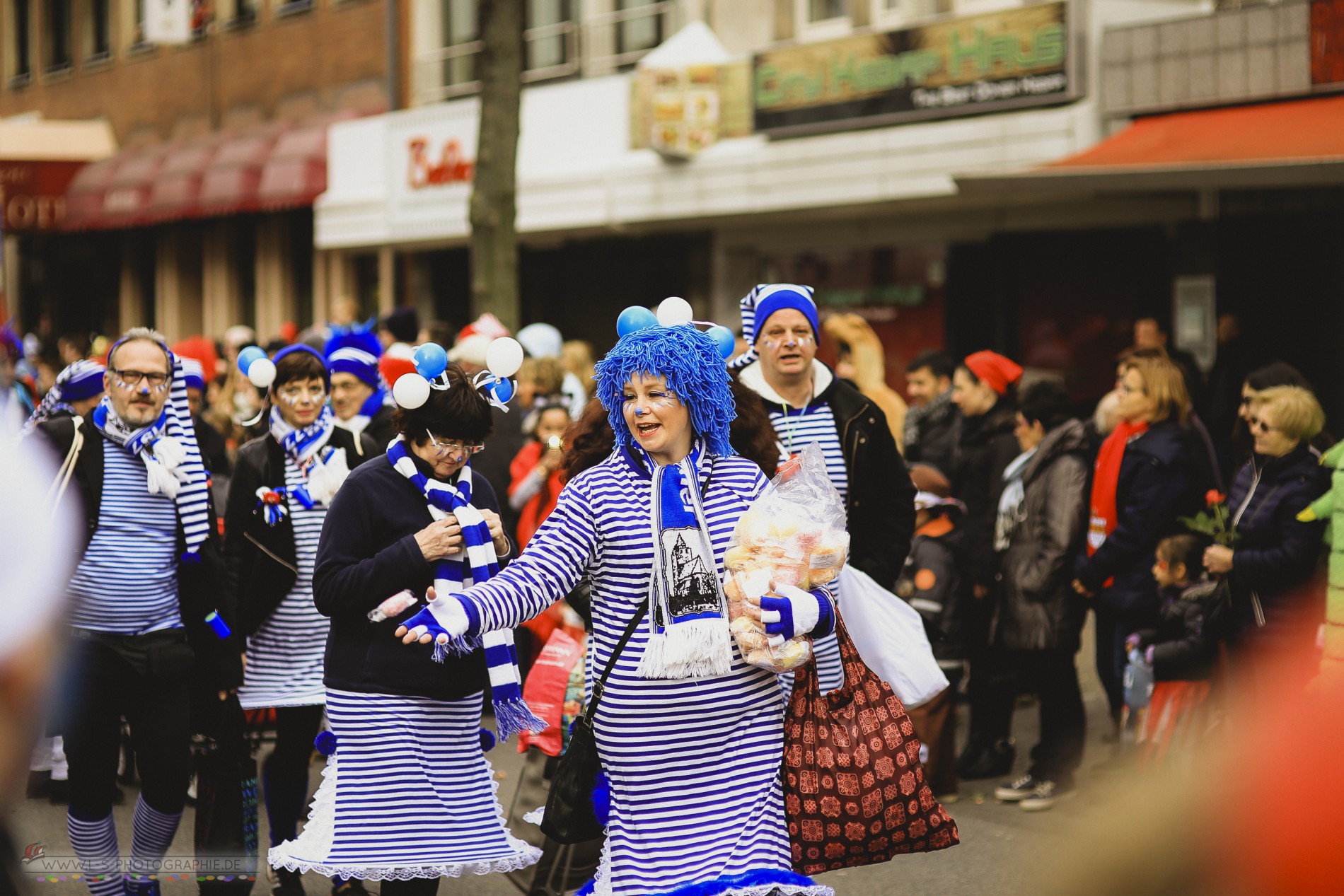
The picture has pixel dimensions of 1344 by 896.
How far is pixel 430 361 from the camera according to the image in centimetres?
476

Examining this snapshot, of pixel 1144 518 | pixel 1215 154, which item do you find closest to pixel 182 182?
pixel 1215 154

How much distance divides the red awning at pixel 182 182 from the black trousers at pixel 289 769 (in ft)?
62.5

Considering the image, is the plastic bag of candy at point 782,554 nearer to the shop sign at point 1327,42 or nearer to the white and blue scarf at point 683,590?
the white and blue scarf at point 683,590

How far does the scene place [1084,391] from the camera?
13922 mm

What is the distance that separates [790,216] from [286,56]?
443 inches

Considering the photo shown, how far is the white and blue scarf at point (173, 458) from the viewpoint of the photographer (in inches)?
209

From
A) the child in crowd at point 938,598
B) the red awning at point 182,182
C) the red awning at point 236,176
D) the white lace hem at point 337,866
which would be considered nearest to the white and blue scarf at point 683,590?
the white lace hem at point 337,866

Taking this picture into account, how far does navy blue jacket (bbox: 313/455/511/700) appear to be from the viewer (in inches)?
183

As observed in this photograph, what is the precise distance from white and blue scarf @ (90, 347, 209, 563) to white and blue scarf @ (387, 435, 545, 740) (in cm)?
95

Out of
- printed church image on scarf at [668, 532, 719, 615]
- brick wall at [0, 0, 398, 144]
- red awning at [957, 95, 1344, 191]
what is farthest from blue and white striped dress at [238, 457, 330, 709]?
brick wall at [0, 0, 398, 144]

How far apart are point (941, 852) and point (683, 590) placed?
325 centimetres

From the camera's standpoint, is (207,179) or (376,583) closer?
(376,583)

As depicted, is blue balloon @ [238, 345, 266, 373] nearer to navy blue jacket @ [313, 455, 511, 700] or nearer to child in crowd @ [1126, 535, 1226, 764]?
navy blue jacket @ [313, 455, 511, 700]

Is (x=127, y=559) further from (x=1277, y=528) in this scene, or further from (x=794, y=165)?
(x=794, y=165)
